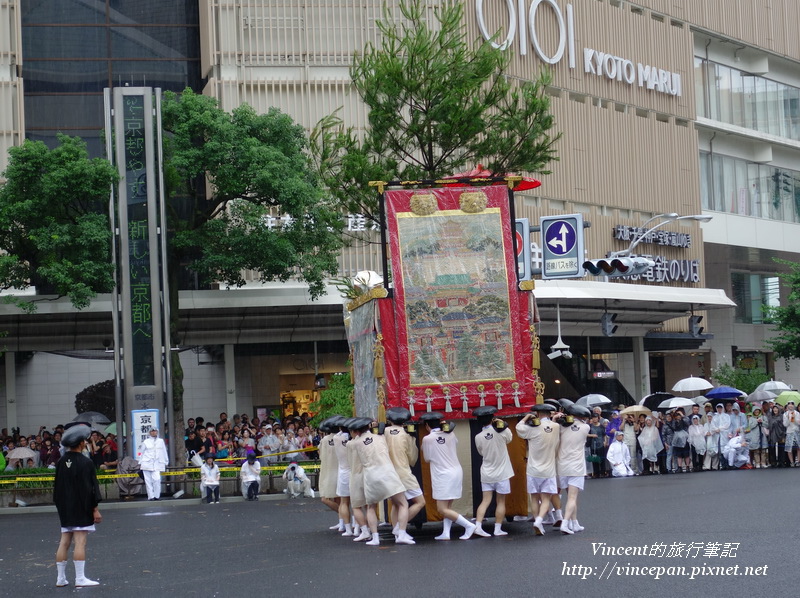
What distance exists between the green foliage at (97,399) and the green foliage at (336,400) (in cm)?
1055

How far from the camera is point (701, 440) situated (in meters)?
29.8

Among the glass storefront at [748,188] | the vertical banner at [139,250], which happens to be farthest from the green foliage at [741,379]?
the vertical banner at [139,250]

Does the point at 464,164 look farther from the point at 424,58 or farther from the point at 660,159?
the point at 660,159

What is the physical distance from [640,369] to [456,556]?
32672 millimetres

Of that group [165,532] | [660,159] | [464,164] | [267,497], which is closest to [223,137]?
[464,164]

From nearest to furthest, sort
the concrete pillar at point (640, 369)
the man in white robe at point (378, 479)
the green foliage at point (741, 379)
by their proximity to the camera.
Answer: the man in white robe at point (378, 479) → the green foliage at point (741, 379) → the concrete pillar at point (640, 369)

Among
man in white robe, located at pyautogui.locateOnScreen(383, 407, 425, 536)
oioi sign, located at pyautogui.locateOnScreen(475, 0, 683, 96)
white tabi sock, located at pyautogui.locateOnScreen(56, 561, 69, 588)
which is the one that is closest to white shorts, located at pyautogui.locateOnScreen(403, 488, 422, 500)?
man in white robe, located at pyautogui.locateOnScreen(383, 407, 425, 536)

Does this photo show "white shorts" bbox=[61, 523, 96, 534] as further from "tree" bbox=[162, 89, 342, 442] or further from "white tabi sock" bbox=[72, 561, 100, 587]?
"tree" bbox=[162, 89, 342, 442]

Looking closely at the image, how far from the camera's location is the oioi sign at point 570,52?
137 ft

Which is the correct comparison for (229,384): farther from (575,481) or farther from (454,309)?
(575,481)

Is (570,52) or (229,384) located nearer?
(229,384)

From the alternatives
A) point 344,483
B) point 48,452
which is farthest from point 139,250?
point 344,483

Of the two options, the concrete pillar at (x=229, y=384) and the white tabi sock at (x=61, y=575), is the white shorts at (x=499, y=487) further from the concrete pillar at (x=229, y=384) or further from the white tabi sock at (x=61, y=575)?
the concrete pillar at (x=229, y=384)

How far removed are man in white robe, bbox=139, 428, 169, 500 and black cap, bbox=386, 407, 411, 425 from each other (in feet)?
40.7
